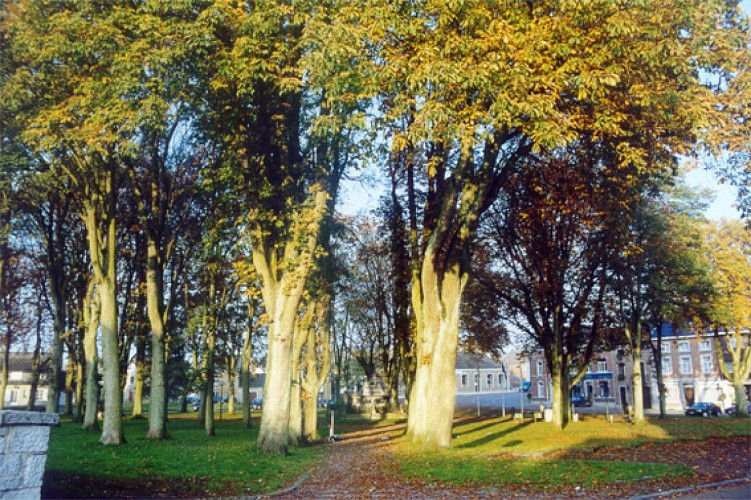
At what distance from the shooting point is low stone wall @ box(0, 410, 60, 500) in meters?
5.84

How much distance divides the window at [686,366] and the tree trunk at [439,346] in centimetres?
6370

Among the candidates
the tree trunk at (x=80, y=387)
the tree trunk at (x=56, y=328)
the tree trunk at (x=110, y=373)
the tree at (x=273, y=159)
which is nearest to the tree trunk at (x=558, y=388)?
the tree at (x=273, y=159)

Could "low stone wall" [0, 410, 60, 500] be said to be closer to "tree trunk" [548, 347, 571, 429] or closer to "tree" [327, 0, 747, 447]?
"tree" [327, 0, 747, 447]

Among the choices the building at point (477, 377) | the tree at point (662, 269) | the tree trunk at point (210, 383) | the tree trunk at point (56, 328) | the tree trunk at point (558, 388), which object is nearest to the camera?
the tree trunk at point (210, 383)

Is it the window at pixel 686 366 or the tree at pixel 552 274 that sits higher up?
the tree at pixel 552 274

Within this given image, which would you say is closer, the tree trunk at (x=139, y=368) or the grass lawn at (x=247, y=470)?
the grass lawn at (x=247, y=470)

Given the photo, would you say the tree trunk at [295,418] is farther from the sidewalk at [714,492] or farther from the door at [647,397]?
the door at [647,397]

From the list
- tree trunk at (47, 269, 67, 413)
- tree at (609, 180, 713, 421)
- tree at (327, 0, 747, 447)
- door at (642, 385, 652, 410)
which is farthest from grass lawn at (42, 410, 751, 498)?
door at (642, 385, 652, 410)

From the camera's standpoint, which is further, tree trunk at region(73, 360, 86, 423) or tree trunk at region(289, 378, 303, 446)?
tree trunk at region(73, 360, 86, 423)

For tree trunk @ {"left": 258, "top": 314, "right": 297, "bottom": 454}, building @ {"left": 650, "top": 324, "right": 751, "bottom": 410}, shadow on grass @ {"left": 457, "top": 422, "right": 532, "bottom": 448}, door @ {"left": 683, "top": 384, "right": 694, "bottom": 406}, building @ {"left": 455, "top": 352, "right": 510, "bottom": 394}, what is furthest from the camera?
building @ {"left": 455, "top": 352, "right": 510, "bottom": 394}

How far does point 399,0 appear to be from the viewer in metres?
13.5

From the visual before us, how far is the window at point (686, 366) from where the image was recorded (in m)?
72.9

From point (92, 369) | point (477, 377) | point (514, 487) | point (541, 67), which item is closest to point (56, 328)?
point (92, 369)

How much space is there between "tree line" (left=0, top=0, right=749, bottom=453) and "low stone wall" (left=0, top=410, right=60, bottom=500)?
8.87 metres
